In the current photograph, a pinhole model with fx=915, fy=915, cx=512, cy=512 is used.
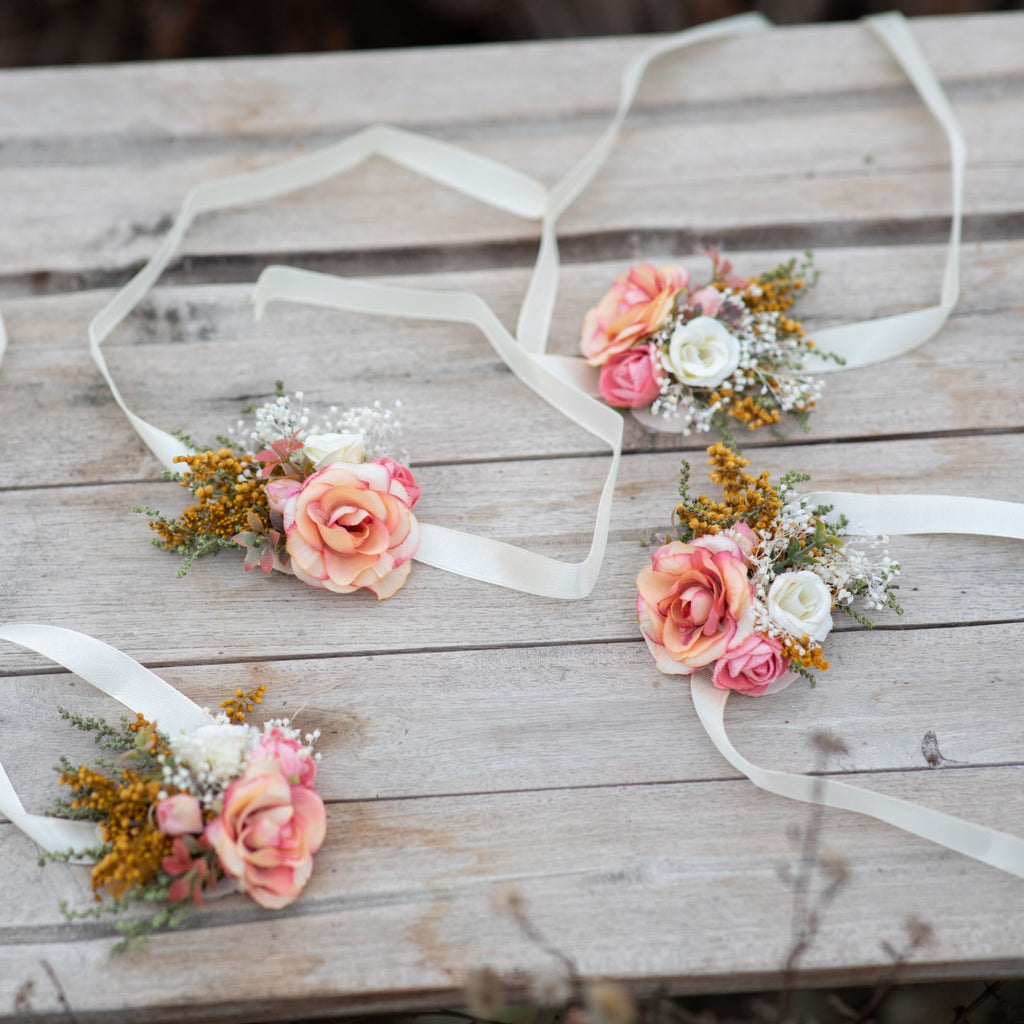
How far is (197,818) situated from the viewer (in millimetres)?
1084

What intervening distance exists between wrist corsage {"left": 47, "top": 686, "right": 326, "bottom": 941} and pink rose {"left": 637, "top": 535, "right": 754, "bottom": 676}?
485 mm

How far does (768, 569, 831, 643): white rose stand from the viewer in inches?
48.1

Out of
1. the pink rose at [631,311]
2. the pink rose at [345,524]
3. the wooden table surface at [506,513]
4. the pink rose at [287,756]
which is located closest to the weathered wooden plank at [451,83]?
the wooden table surface at [506,513]

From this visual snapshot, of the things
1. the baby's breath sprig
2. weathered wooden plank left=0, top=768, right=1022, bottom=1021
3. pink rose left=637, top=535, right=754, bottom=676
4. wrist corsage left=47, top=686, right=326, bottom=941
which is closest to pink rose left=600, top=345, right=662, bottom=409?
the baby's breath sprig

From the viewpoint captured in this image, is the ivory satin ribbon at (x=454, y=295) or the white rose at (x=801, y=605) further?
the ivory satin ribbon at (x=454, y=295)

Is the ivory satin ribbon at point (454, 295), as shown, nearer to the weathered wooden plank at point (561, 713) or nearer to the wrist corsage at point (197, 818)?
the weathered wooden plank at point (561, 713)

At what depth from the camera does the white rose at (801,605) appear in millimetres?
1221

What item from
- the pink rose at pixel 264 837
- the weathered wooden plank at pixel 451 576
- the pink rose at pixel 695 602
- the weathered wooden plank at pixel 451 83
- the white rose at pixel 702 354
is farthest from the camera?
the weathered wooden plank at pixel 451 83

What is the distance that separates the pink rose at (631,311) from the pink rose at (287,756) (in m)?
0.78

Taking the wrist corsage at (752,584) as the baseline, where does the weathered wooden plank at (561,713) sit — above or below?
below

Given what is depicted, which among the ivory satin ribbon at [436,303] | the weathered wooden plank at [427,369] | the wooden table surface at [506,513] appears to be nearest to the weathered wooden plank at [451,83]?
the wooden table surface at [506,513]

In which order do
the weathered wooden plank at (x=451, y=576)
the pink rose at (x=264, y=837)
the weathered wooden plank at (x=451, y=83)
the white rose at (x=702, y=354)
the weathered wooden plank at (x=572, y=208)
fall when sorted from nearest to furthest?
the pink rose at (x=264, y=837) < the weathered wooden plank at (x=451, y=576) < the white rose at (x=702, y=354) < the weathered wooden plank at (x=572, y=208) < the weathered wooden plank at (x=451, y=83)

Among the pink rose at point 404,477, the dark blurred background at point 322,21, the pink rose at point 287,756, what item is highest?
the dark blurred background at point 322,21

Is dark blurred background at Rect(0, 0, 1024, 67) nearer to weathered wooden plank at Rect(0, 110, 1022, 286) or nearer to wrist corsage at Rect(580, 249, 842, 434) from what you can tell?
weathered wooden plank at Rect(0, 110, 1022, 286)
